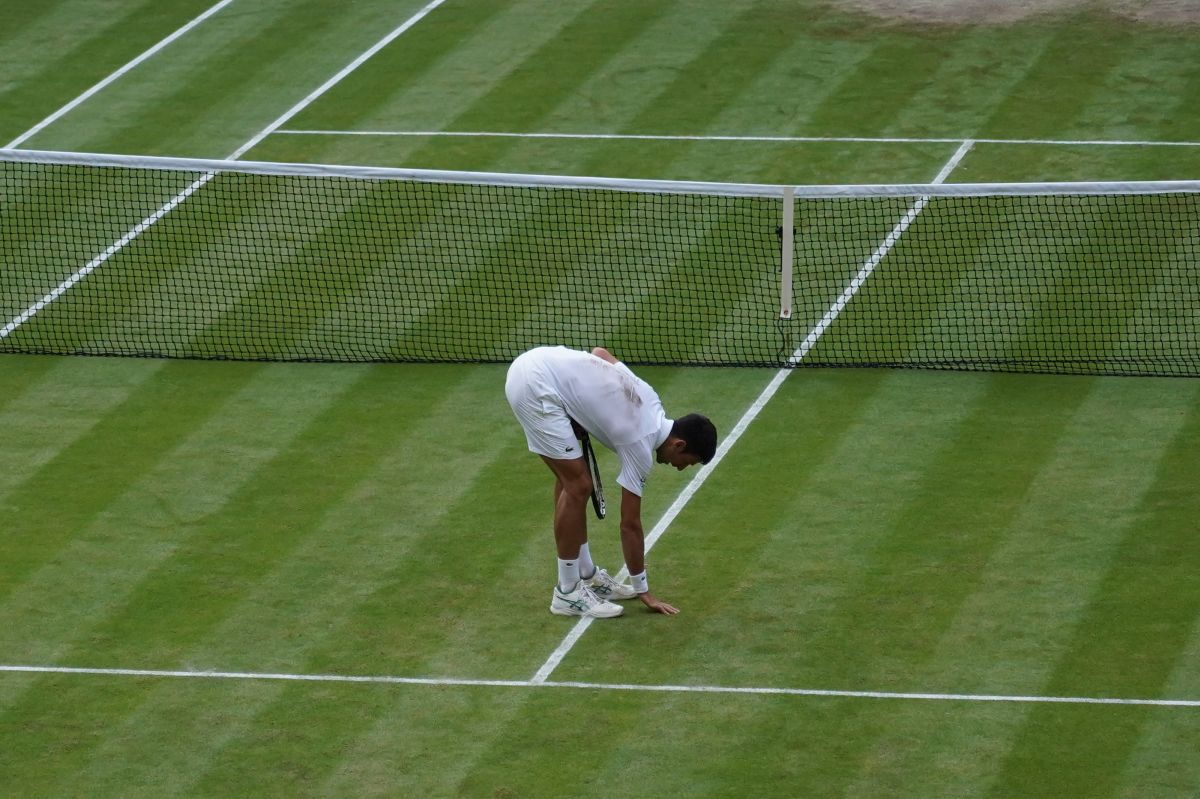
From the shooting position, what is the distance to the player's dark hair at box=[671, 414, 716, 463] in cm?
1323

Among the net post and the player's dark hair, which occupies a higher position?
the player's dark hair

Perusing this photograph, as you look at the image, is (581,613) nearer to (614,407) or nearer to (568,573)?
(568,573)

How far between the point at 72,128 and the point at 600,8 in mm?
7440

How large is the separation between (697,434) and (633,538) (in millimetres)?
819

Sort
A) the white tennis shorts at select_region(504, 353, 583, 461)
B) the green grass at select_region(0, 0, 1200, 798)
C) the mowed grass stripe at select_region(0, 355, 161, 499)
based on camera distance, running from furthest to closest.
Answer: the mowed grass stripe at select_region(0, 355, 161, 499) → the white tennis shorts at select_region(504, 353, 583, 461) → the green grass at select_region(0, 0, 1200, 798)

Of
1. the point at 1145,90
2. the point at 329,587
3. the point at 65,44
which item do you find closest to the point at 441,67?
the point at 65,44

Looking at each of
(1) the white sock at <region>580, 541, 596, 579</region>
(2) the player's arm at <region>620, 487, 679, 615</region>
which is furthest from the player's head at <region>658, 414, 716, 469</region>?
(1) the white sock at <region>580, 541, 596, 579</region>

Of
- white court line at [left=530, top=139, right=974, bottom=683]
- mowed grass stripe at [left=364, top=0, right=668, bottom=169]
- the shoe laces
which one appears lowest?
white court line at [left=530, top=139, right=974, bottom=683]

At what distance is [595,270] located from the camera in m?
20.2

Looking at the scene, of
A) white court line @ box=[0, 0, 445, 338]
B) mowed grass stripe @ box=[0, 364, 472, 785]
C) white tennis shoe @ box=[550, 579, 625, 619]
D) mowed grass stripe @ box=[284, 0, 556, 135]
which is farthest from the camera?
mowed grass stripe @ box=[284, 0, 556, 135]

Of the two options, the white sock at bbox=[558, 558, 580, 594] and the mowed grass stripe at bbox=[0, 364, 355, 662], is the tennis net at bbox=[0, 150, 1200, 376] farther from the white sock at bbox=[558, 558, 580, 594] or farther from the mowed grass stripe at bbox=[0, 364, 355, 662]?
the white sock at bbox=[558, 558, 580, 594]

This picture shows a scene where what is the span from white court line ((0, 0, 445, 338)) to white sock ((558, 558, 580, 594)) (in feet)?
25.4

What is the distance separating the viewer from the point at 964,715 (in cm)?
1247

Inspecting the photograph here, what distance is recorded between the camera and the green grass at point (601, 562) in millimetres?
12141
